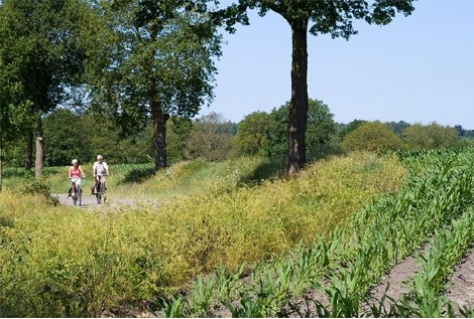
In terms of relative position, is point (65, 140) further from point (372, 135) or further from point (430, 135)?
point (430, 135)

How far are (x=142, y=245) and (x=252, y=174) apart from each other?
16.9 metres

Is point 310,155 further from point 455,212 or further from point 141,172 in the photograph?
point 141,172

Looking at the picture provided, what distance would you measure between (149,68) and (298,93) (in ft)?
53.3

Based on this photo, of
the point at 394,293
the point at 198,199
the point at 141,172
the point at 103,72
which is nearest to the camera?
the point at 394,293

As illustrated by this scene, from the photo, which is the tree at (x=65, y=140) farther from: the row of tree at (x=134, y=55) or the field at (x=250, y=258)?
the field at (x=250, y=258)

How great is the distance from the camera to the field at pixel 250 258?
22.0ft

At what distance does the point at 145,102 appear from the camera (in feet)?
122

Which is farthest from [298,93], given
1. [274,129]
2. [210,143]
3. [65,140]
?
[274,129]

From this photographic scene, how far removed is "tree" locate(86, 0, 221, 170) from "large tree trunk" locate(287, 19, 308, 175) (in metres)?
13.7

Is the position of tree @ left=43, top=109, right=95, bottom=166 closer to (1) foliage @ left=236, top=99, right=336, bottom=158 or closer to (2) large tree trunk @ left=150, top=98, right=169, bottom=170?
(1) foliage @ left=236, top=99, right=336, bottom=158

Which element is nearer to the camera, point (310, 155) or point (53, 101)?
point (310, 155)

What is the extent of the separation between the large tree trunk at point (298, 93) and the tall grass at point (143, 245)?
7112 mm

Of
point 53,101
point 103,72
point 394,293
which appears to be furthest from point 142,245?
point 53,101

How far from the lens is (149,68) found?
35.3m
